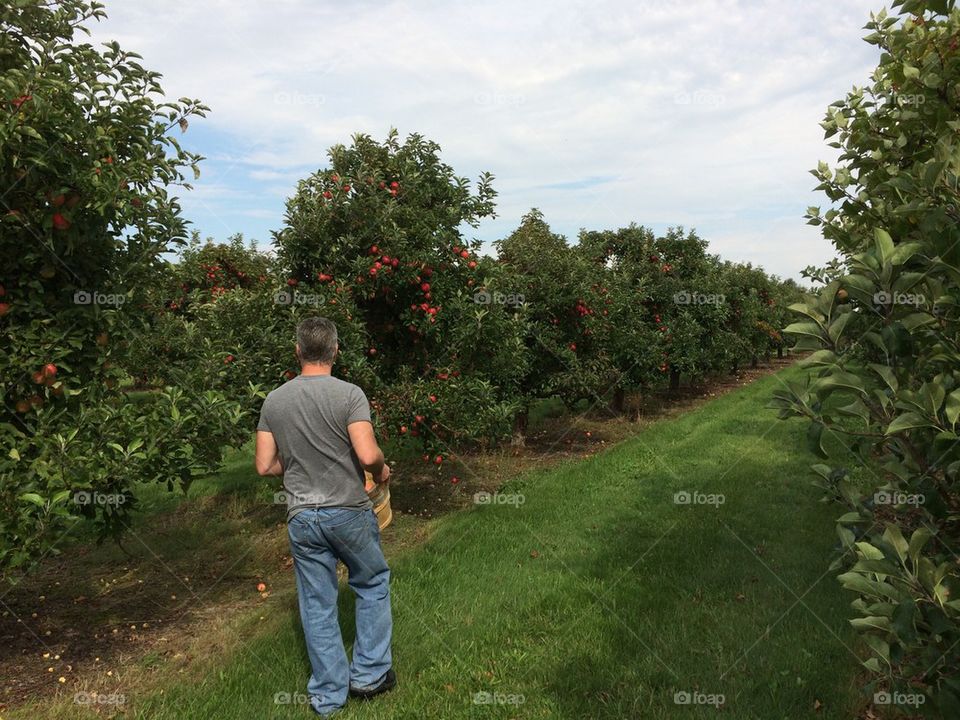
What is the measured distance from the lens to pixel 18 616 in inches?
229

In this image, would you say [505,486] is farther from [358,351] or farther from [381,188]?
[381,188]

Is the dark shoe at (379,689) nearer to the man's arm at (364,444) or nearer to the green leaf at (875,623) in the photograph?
the man's arm at (364,444)

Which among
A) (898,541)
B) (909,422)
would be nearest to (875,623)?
(898,541)

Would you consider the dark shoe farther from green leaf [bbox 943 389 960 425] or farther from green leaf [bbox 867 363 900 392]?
green leaf [bbox 943 389 960 425]

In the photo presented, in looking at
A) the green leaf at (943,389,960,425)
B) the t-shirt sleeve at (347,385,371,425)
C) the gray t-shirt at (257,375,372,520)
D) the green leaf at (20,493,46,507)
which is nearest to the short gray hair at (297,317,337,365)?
the gray t-shirt at (257,375,372,520)

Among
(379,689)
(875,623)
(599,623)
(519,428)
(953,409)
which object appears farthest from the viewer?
(519,428)

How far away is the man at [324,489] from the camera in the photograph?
13.5ft

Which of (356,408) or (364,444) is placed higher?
(356,408)

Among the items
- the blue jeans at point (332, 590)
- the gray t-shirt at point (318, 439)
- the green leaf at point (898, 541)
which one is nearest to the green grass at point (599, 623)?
the blue jeans at point (332, 590)

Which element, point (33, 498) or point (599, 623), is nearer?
point (33, 498)

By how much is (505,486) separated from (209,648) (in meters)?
5.94

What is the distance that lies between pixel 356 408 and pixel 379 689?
2001 mm

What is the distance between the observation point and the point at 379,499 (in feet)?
16.4

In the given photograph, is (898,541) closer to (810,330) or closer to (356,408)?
(810,330)
